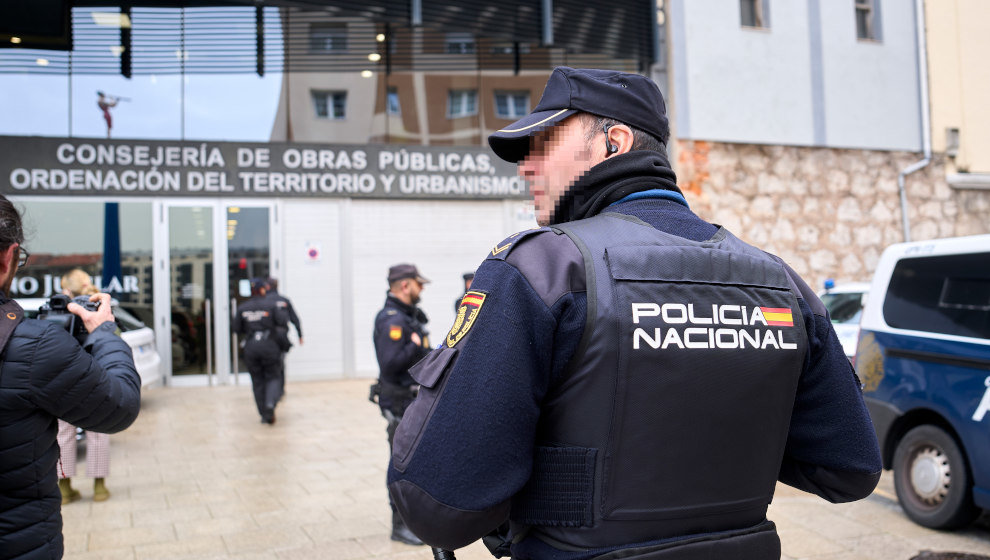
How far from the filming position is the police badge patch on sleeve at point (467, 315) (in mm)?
1434

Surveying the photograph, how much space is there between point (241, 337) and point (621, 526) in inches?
500

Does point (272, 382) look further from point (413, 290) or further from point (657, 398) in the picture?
point (657, 398)

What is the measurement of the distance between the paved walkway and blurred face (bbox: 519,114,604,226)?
356cm

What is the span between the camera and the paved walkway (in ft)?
16.2

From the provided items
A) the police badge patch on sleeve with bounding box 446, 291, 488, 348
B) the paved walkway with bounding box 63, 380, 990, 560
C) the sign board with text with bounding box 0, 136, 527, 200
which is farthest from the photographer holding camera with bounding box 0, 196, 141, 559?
the sign board with text with bounding box 0, 136, 527, 200

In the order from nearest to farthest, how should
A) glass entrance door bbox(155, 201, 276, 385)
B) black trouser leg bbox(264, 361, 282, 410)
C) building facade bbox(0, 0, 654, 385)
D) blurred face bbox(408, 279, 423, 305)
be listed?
blurred face bbox(408, 279, 423, 305) → black trouser leg bbox(264, 361, 282, 410) → building facade bbox(0, 0, 654, 385) → glass entrance door bbox(155, 201, 276, 385)

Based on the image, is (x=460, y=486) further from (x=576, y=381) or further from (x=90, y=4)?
(x=90, y=4)

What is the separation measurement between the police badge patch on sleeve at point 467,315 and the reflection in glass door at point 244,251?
1241 cm

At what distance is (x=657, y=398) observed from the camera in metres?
1.43

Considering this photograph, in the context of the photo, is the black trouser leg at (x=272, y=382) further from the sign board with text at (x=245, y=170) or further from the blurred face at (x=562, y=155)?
the blurred face at (x=562, y=155)

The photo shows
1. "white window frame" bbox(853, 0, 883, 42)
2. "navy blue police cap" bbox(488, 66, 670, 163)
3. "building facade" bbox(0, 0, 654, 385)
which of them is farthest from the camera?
"white window frame" bbox(853, 0, 883, 42)

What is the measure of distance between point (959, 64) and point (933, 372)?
1310 cm

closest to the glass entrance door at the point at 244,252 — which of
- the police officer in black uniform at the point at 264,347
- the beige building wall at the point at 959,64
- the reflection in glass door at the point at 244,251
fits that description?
the reflection in glass door at the point at 244,251

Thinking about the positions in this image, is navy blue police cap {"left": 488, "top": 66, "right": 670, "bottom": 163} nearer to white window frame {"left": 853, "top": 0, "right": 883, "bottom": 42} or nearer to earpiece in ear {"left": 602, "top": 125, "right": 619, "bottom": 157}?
earpiece in ear {"left": 602, "top": 125, "right": 619, "bottom": 157}
